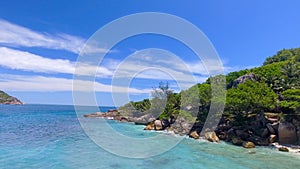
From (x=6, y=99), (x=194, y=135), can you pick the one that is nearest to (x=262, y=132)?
(x=194, y=135)

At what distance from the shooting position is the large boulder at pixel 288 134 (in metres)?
18.8

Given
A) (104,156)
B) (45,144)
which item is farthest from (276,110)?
(45,144)

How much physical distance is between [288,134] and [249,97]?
4.23 meters

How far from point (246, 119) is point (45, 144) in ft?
61.5

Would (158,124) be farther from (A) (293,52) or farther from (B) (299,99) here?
(A) (293,52)

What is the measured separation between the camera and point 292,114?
19562mm

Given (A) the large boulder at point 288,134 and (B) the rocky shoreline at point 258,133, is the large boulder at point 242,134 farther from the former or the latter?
(A) the large boulder at point 288,134

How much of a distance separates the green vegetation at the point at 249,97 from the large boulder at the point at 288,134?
106cm

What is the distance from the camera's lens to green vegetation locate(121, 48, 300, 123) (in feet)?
67.8

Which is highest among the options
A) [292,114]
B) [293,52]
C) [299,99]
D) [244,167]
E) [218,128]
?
[293,52]

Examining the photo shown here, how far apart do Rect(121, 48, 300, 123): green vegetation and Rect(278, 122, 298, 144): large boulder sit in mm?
1063

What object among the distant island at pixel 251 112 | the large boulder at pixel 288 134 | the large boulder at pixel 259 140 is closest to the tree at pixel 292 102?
the distant island at pixel 251 112

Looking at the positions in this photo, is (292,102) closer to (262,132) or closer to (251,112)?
(262,132)

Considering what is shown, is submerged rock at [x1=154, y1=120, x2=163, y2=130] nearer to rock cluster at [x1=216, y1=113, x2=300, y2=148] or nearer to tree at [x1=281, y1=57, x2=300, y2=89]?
rock cluster at [x1=216, y1=113, x2=300, y2=148]
